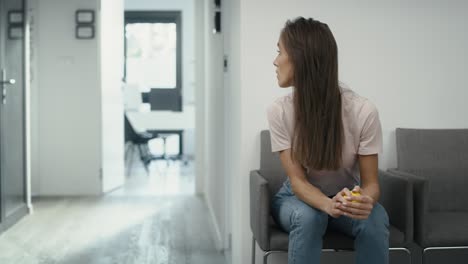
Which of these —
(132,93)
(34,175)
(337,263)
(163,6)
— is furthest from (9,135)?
(163,6)

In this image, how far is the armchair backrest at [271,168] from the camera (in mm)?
2734

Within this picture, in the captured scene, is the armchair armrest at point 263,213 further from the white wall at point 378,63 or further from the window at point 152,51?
the window at point 152,51

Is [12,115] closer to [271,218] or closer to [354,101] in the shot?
[271,218]

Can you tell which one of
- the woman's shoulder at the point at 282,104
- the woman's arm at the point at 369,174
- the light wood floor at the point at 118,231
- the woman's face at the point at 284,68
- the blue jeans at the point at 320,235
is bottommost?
the light wood floor at the point at 118,231

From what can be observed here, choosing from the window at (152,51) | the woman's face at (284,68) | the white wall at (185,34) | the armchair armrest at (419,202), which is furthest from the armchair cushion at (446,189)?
the window at (152,51)

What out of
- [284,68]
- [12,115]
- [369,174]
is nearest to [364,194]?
[369,174]

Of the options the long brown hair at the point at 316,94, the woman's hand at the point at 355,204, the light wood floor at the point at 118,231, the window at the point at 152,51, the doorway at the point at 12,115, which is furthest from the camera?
the window at the point at 152,51

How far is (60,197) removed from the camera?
19.1 feet

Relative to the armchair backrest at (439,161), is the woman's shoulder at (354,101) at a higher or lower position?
higher

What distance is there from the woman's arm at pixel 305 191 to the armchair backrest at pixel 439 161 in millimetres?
889

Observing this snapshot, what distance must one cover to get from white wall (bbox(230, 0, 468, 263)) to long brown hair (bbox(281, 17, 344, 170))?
0.72 m

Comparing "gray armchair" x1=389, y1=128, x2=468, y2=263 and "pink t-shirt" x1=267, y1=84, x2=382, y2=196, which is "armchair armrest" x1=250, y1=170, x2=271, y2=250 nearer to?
"pink t-shirt" x1=267, y1=84, x2=382, y2=196

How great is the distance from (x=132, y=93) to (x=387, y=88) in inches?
253

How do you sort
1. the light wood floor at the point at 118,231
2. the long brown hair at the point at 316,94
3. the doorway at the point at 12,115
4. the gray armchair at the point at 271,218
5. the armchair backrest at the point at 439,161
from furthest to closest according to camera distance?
the doorway at the point at 12,115
the light wood floor at the point at 118,231
the armchair backrest at the point at 439,161
the gray armchair at the point at 271,218
the long brown hair at the point at 316,94
